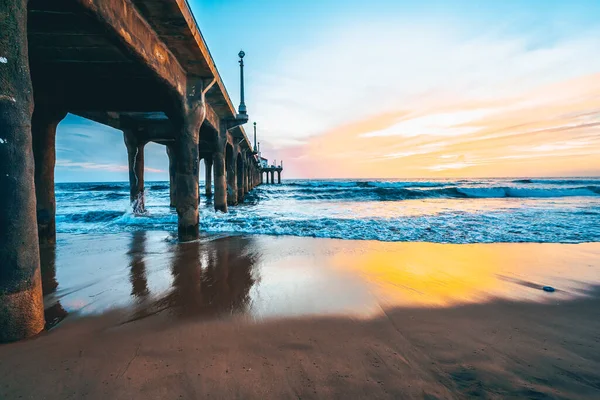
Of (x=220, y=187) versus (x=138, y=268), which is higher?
(x=220, y=187)

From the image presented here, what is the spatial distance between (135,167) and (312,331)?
523 inches

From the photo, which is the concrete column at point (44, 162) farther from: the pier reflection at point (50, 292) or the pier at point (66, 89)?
the pier reflection at point (50, 292)

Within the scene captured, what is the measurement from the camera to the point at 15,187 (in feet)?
7.34

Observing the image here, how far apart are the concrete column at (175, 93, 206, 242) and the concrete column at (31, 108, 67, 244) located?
265 cm

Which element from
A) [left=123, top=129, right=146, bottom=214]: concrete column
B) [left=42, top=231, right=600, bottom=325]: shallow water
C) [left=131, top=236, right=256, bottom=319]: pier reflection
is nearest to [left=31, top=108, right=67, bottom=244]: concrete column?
[left=42, top=231, right=600, bottom=325]: shallow water

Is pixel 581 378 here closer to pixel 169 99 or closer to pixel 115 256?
pixel 115 256

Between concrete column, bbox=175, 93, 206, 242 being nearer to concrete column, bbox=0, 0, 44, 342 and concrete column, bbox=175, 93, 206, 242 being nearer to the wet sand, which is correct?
the wet sand

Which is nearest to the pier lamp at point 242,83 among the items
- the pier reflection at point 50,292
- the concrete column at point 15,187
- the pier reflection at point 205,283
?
the pier reflection at point 205,283

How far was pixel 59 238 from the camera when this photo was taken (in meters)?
7.52

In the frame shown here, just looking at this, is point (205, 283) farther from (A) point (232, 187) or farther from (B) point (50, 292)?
(A) point (232, 187)

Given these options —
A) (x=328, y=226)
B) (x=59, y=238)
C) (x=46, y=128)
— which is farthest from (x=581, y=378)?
(x=59, y=238)

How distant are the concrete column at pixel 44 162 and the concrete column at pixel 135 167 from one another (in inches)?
246

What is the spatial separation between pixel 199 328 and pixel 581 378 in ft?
9.72

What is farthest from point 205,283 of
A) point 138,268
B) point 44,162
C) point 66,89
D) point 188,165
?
point 66,89
